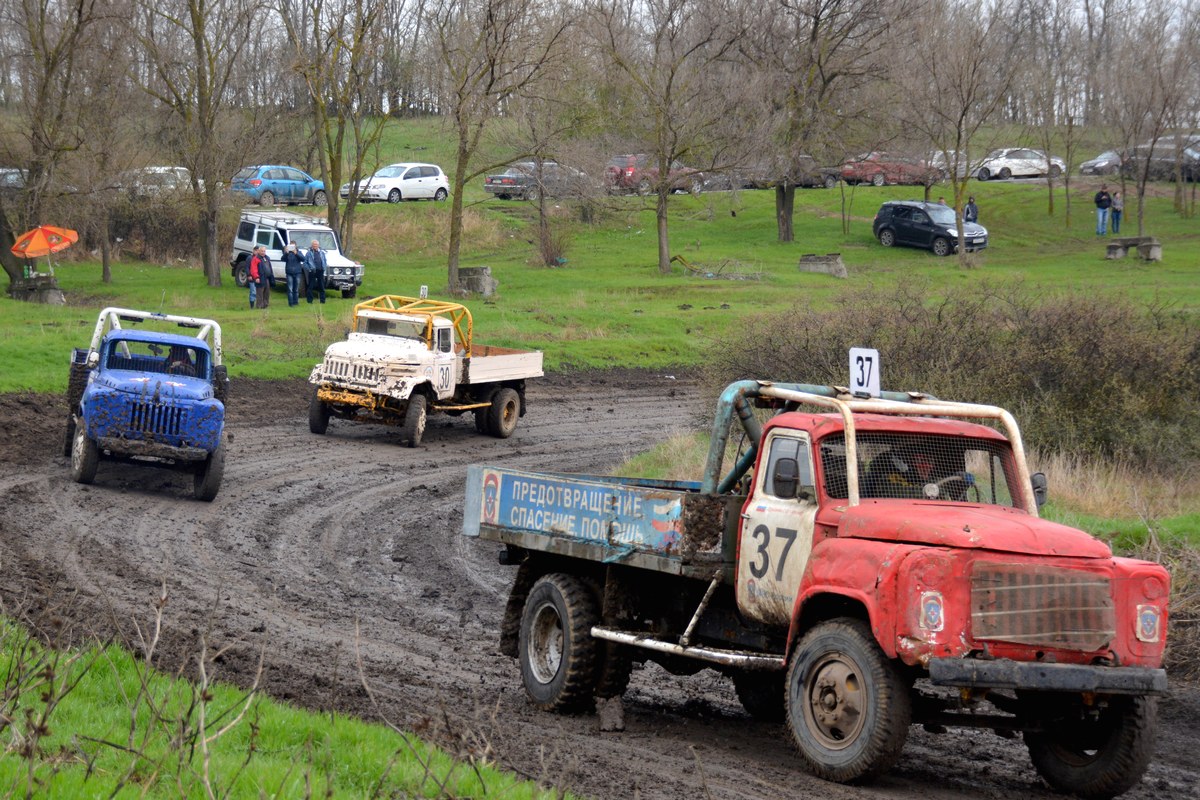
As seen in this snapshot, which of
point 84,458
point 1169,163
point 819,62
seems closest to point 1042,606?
point 84,458

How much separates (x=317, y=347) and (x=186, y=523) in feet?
45.4

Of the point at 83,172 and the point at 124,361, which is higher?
the point at 83,172

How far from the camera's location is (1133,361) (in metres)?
19.2

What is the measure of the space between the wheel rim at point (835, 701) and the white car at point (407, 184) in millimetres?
49803

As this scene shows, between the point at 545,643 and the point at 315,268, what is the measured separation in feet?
89.5

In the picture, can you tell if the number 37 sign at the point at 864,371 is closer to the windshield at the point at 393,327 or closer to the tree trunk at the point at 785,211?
the windshield at the point at 393,327

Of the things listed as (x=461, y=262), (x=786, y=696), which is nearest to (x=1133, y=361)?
(x=786, y=696)

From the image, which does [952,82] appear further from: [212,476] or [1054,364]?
[212,476]

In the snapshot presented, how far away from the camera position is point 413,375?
2112cm

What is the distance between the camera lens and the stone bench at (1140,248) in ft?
141

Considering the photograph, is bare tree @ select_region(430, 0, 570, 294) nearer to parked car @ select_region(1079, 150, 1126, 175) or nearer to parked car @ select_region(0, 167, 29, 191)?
parked car @ select_region(0, 167, 29, 191)

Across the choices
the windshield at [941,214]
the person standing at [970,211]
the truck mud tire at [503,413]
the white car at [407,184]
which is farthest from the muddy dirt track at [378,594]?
the white car at [407,184]

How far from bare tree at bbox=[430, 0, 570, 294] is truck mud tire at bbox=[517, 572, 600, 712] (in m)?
28.0

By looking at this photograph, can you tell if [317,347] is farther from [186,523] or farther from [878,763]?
[878,763]
